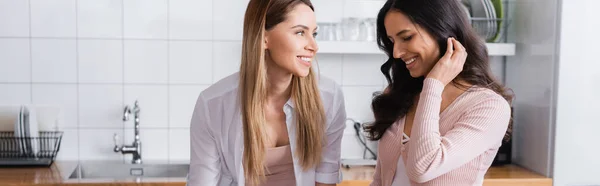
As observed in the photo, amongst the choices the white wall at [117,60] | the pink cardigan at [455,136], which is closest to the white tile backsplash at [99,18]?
the white wall at [117,60]

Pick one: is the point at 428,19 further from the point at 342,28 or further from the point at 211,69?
the point at 211,69

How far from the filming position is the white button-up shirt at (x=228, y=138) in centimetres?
170

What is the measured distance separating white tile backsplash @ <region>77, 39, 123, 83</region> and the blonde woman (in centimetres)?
100

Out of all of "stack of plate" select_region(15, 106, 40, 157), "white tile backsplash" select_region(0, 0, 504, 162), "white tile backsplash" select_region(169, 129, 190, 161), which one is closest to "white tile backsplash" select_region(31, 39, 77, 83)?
"white tile backsplash" select_region(0, 0, 504, 162)

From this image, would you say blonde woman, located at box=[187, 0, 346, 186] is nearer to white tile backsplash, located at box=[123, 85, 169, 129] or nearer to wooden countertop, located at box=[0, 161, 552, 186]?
wooden countertop, located at box=[0, 161, 552, 186]

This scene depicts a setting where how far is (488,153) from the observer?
1.41 meters

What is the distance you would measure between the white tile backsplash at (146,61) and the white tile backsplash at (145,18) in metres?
0.03

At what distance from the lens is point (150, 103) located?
263 centimetres

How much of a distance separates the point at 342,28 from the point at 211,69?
0.58 m

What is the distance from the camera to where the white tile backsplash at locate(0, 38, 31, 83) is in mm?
2531

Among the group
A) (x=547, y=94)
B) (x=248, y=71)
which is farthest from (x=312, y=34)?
(x=547, y=94)

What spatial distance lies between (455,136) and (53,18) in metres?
1.85

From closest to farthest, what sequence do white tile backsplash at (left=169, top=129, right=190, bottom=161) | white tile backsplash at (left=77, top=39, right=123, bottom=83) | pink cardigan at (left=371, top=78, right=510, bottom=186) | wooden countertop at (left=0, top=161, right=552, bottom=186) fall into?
pink cardigan at (left=371, top=78, right=510, bottom=186)
wooden countertop at (left=0, top=161, right=552, bottom=186)
white tile backsplash at (left=77, top=39, right=123, bottom=83)
white tile backsplash at (left=169, top=129, right=190, bottom=161)

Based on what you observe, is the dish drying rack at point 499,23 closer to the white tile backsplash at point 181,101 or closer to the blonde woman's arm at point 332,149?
the blonde woman's arm at point 332,149
